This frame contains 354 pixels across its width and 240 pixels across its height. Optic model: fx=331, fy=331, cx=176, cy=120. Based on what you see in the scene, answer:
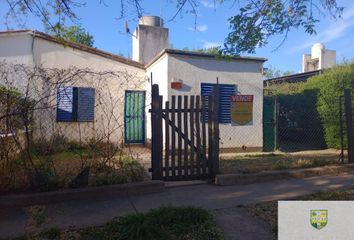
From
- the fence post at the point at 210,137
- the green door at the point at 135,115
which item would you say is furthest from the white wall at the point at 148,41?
the fence post at the point at 210,137

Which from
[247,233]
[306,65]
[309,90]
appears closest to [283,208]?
[247,233]

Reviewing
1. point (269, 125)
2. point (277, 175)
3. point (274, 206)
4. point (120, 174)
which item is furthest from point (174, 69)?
point (274, 206)

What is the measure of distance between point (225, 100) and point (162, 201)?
7.20 m

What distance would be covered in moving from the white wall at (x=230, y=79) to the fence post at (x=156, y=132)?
471cm

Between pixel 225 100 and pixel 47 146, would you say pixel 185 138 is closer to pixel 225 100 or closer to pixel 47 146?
pixel 47 146

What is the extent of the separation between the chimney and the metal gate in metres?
9.87

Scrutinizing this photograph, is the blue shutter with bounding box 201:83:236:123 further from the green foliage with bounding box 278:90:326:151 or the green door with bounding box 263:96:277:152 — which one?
the green foliage with bounding box 278:90:326:151

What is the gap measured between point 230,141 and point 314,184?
540 centimetres

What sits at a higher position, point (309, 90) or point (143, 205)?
point (309, 90)

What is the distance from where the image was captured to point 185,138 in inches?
271

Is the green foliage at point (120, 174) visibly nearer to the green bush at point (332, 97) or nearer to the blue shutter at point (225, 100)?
the blue shutter at point (225, 100)

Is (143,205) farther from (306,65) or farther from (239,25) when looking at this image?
(306,65)

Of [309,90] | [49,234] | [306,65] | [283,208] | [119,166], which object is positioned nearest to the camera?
[283,208]

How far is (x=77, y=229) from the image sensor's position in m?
4.38
